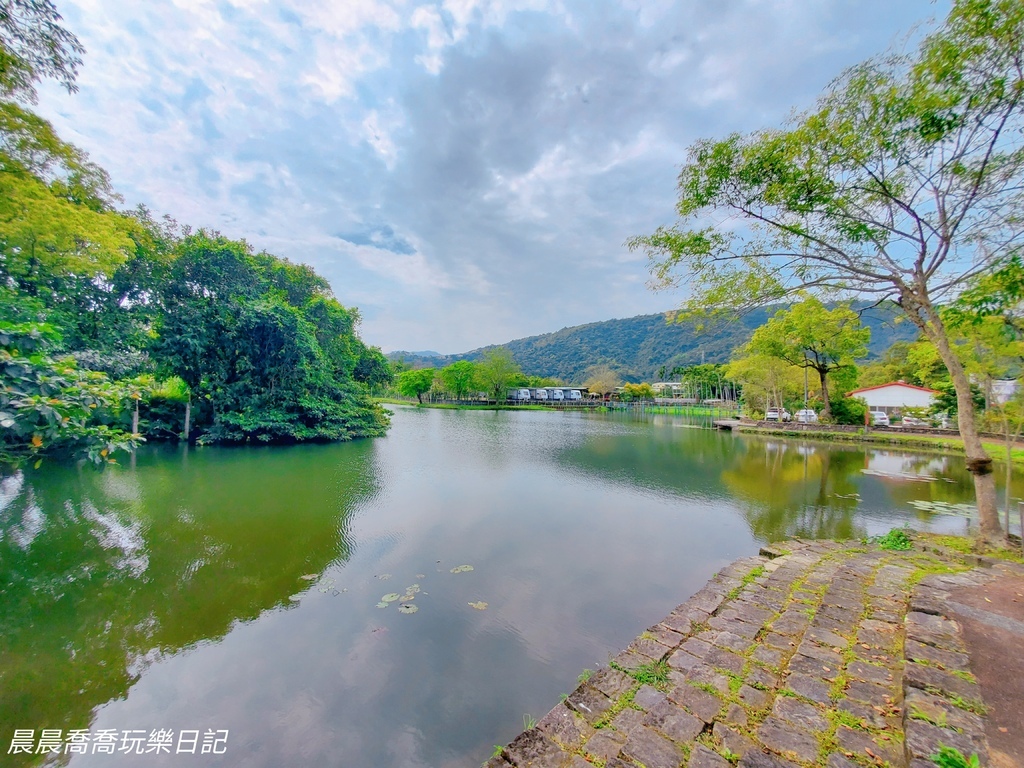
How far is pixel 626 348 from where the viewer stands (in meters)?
115

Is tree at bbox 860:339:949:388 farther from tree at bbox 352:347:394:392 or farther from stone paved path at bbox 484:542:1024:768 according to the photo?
tree at bbox 352:347:394:392

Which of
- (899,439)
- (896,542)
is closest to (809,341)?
(899,439)

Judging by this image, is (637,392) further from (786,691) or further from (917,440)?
(786,691)

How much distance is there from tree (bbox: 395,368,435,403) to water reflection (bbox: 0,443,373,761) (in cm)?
4511

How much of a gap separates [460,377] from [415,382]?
21.3 feet

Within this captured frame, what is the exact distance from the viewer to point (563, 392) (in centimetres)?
6222

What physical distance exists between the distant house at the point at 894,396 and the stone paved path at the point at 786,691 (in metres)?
34.9

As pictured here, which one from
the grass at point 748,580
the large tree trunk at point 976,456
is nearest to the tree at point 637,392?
the large tree trunk at point 976,456

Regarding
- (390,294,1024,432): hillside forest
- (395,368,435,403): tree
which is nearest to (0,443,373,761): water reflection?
(390,294,1024,432): hillside forest

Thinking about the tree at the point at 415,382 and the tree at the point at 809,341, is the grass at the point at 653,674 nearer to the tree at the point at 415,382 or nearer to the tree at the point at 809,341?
the tree at the point at 809,341

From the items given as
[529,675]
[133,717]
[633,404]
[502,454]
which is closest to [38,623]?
[133,717]

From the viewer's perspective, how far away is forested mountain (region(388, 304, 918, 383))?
308ft

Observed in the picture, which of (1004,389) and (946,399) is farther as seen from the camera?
(946,399)

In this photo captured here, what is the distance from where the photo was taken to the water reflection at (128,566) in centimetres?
320
